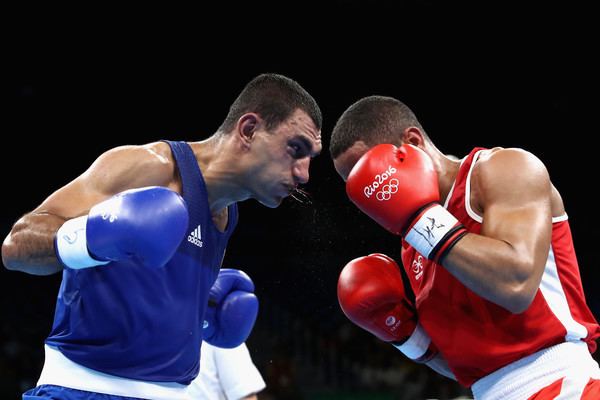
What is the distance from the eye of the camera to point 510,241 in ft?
7.90

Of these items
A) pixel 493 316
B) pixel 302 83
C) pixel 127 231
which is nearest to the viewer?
pixel 127 231

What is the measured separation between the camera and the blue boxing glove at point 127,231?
2.21 metres

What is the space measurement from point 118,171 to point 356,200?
0.82m

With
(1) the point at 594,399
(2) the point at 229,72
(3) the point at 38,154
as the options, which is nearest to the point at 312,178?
(2) the point at 229,72

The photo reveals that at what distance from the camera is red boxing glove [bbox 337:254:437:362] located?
3.04m

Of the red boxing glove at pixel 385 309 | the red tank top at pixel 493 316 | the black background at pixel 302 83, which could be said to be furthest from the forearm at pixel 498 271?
the black background at pixel 302 83

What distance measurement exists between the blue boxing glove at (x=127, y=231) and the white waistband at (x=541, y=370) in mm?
1207

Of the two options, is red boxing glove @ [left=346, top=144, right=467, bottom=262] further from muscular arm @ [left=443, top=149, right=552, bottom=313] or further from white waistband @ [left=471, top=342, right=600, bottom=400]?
white waistband @ [left=471, top=342, right=600, bottom=400]

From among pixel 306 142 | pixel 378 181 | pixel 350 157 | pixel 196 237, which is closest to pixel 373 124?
pixel 350 157

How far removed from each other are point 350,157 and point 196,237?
71 centimetres

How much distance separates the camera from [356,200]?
2.65m

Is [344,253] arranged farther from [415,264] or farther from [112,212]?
[112,212]

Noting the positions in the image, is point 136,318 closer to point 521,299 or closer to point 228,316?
point 228,316

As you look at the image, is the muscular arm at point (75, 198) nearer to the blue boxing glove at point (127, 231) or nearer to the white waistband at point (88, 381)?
the blue boxing glove at point (127, 231)
